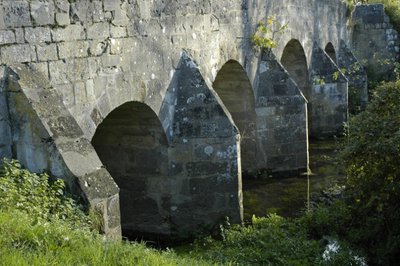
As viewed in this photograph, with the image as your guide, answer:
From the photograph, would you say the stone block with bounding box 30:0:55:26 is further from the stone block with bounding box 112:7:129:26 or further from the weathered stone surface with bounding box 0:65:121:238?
the stone block with bounding box 112:7:129:26

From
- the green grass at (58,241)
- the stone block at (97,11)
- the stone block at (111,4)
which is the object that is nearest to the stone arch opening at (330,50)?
the green grass at (58,241)

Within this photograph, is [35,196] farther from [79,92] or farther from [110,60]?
[110,60]

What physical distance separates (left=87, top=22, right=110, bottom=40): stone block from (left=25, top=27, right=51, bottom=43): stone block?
27.5 inches

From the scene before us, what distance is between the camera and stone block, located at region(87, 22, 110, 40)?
6505 millimetres

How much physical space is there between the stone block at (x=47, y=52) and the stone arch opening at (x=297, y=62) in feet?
29.7

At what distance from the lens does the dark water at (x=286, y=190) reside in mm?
9836

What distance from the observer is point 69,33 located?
20.2 ft

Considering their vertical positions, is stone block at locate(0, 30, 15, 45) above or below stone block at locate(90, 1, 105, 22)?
below

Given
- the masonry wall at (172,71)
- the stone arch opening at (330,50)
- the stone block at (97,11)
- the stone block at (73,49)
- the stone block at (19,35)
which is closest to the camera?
the stone block at (19,35)

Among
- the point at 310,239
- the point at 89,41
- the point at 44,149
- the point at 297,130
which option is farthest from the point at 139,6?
the point at 297,130

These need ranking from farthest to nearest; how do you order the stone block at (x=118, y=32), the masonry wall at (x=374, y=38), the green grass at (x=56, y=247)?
the masonry wall at (x=374, y=38), the stone block at (x=118, y=32), the green grass at (x=56, y=247)

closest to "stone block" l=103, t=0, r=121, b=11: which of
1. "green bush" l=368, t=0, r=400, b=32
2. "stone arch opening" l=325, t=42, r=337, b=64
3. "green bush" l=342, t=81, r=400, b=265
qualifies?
"green bush" l=342, t=81, r=400, b=265

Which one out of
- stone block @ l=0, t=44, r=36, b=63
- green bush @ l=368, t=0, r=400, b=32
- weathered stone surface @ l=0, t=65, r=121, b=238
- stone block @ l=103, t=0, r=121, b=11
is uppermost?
green bush @ l=368, t=0, r=400, b=32

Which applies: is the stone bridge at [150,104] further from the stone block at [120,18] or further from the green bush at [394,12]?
the green bush at [394,12]
